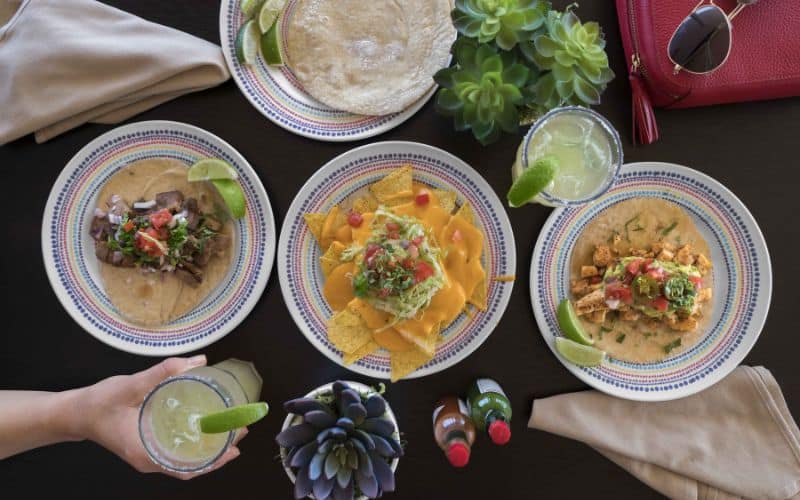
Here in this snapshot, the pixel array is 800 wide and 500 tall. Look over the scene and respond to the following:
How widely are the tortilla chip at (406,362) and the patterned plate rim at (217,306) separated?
49 centimetres

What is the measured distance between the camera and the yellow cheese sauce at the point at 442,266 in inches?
63.2

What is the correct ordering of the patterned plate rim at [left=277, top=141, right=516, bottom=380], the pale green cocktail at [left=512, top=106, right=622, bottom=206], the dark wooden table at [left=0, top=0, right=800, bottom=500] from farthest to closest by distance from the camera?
the dark wooden table at [left=0, top=0, right=800, bottom=500] < the patterned plate rim at [left=277, top=141, right=516, bottom=380] < the pale green cocktail at [left=512, top=106, right=622, bottom=206]

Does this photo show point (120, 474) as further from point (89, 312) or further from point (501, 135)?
point (501, 135)

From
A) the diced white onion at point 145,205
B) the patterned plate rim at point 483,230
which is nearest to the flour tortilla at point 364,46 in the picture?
the patterned plate rim at point 483,230

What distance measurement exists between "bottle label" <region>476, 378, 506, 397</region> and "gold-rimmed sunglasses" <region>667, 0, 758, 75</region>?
1.14m

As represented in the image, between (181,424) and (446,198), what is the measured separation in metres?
1.03

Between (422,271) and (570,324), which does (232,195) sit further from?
(570,324)

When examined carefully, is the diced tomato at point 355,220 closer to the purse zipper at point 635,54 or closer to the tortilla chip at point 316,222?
the tortilla chip at point 316,222

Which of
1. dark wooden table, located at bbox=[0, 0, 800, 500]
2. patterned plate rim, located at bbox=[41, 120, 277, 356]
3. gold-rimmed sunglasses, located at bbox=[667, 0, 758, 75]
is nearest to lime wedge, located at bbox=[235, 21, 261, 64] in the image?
dark wooden table, located at bbox=[0, 0, 800, 500]

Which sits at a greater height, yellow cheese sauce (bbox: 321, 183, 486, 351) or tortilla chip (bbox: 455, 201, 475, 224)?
tortilla chip (bbox: 455, 201, 475, 224)

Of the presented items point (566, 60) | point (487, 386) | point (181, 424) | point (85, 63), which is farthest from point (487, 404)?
point (85, 63)

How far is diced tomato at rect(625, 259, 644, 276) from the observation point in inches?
65.7

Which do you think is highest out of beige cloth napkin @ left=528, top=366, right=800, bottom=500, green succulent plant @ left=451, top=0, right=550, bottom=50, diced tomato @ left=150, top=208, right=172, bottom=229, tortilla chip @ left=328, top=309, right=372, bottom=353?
green succulent plant @ left=451, top=0, right=550, bottom=50

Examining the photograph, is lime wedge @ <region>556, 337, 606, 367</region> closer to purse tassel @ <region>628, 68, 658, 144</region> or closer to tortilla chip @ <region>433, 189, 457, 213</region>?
tortilla chip @ <region>433, 189, 457, 213</region>
